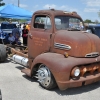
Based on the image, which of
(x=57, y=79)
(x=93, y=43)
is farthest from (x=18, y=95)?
(x=93, y=43)

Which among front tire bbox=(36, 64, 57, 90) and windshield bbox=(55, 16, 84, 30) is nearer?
front tire bbox=(36, 64, 57, 90)

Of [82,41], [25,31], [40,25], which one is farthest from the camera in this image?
[25,31]

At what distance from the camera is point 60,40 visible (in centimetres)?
527

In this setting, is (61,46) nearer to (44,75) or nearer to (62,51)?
(62,51)

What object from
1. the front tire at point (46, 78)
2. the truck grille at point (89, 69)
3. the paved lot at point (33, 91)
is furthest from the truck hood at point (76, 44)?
the paved lot at point (33, 91)

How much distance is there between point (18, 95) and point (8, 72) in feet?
7.37

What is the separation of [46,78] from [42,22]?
1.73m

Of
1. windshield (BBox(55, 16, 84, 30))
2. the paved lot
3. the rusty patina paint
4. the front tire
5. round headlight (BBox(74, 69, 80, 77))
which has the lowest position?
the paved lot

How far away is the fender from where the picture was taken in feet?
15.1

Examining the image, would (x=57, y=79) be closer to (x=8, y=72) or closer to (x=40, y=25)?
(x=40, y=25)

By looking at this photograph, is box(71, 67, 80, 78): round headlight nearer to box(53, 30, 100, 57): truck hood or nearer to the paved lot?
box(53, 30, 100, 57): truck hood

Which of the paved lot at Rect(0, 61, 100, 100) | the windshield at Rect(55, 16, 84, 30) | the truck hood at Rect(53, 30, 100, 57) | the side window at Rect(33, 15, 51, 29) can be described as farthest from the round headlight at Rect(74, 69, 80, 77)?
the side window at Rect(33, 15, 51, 29)

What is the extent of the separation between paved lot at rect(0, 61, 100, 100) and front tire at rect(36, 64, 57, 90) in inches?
6.1

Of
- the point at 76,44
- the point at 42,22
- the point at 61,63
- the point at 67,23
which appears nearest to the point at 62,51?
the point at 76,44
